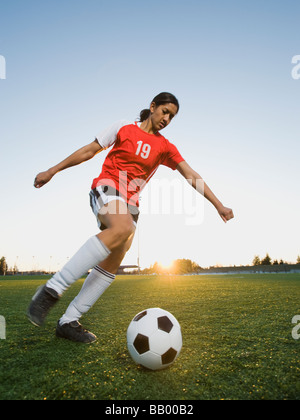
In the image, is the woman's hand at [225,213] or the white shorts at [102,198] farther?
the woman's hand at [225,213]

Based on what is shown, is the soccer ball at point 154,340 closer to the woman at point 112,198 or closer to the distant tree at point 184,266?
the woman at point 112,198

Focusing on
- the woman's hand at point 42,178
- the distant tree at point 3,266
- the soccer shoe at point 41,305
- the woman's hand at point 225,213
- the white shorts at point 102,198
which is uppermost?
the woman's hand at point 42,178

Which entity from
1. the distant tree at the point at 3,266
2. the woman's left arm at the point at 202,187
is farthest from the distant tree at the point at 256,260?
the woman's left arm at the point at 202,187

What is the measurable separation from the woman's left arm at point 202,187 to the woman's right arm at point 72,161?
3.23ft

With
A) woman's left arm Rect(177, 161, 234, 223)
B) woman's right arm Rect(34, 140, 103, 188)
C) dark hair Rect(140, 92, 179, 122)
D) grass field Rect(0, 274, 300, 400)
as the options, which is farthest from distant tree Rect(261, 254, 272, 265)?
woman's right arm Rect(34, 140, 103, 188)

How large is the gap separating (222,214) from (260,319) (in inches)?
62.0

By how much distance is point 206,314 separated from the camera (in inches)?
161

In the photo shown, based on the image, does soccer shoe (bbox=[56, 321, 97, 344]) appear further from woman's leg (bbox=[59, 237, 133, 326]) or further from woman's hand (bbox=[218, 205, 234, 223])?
woman's hand (bbox=[218, 205, 234, 223])

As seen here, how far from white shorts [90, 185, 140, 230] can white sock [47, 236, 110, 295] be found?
35 centimetres

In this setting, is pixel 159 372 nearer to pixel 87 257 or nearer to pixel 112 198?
pixel 87 257

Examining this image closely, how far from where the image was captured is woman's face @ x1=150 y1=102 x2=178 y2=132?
2941 millimetres

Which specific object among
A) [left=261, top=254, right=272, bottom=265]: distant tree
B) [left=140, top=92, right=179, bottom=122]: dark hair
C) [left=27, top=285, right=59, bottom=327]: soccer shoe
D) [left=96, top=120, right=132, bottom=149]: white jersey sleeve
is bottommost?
[left=261, top=254, right=272, bottom=265]: distant tree

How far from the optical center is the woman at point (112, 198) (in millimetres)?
2346
